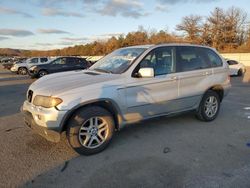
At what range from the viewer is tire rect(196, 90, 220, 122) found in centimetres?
581

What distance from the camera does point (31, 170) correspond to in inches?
143

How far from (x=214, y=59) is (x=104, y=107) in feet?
10.5

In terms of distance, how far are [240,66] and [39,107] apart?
707 inches

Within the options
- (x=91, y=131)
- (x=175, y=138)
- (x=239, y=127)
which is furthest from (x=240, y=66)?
(x=91, y=131)

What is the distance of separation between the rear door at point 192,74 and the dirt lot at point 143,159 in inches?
26.1

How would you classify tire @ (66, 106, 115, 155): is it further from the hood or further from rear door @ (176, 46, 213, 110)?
rear door @ (176, 46, 213, 110)

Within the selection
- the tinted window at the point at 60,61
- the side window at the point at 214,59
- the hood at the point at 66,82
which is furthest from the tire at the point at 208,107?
the tinted window at the point at 60,61

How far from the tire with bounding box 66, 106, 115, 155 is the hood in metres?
0.41

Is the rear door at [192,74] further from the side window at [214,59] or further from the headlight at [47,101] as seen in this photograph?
the headlight at [47,101]

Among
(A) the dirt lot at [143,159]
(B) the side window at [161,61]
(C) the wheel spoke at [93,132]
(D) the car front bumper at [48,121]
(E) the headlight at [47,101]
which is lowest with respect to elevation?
(A) the dirt lot at [143,159]

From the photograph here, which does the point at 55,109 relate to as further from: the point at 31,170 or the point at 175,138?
the point at 175,138

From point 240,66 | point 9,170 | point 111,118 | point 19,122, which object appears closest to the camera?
point 9,170

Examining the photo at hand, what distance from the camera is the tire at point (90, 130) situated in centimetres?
399

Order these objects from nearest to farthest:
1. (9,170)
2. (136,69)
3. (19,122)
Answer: (9,170) < (136,69) < (19,122)
